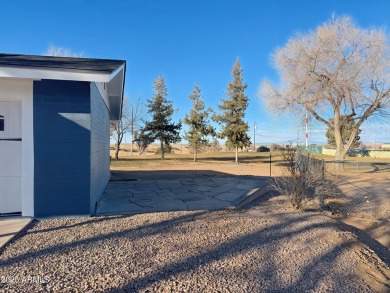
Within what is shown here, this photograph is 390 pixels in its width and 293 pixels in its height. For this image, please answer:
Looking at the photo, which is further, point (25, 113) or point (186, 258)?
point (25, 113)

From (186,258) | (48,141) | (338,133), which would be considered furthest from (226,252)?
(338,133)

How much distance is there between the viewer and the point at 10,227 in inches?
176

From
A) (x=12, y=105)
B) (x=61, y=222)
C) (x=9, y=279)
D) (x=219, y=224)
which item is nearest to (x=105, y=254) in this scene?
(x=9, y=279)

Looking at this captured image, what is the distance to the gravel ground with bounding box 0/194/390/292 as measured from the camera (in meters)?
2.83

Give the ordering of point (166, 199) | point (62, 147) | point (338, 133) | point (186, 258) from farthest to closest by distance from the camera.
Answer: point (338, 133), point (166, 199), point (62, 147), point (186, 258)

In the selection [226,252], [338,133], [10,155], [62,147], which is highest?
[338,133]

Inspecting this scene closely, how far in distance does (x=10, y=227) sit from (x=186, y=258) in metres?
3.22

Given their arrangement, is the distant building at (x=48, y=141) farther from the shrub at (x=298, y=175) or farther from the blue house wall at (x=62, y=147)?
the shrub at (x=298, y=175)

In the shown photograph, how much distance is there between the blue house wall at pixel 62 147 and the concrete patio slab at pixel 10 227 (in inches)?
12.1

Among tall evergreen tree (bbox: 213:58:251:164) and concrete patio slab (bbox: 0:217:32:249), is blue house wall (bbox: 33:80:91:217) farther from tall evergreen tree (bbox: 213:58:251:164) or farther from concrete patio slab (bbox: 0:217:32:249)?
tall evergreen tree (bbox: 213:58:251:164)

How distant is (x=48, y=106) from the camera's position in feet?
16.5

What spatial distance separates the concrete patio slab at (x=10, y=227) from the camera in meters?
3.94

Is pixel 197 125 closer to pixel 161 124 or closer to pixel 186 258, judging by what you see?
pixel 161 124

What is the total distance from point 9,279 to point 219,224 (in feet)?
10.9
